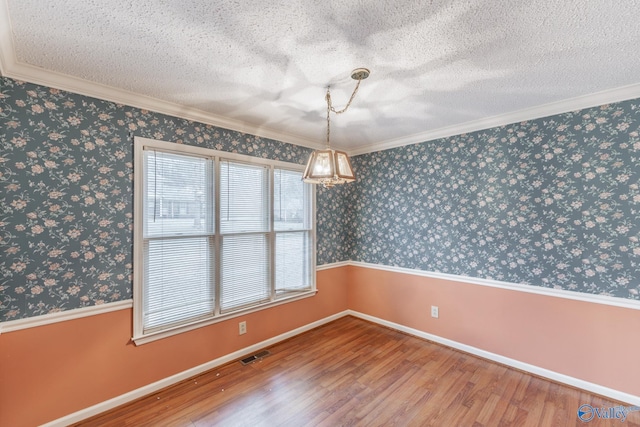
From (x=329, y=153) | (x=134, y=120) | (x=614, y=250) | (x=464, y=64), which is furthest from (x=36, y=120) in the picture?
(x=614, y=250)

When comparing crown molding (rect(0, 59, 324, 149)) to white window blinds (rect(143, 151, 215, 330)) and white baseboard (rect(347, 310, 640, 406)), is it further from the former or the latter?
white baseboard (rect(347, 310, 640, 406))

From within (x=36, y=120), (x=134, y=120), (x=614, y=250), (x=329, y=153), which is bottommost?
(x=614, y=250)

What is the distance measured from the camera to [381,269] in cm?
387

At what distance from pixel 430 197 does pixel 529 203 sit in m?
1.00

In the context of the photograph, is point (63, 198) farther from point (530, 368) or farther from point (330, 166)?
point (530, 368)

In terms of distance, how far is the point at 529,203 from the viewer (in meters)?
2.65

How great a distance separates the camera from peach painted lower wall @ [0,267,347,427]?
181cm

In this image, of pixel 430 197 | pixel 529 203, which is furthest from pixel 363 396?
pixel 529 203

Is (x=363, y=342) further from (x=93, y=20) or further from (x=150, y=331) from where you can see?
(x=93, y=20)

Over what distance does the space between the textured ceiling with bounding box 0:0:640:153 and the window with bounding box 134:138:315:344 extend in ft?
1.95

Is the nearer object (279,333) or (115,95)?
(115,95)

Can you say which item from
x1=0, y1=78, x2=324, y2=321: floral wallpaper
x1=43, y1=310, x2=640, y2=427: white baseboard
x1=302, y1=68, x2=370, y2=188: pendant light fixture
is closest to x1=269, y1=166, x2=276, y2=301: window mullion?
x1=43, y1=310, x2=640, y2=427: white baseboard

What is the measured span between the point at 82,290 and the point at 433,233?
350 cm

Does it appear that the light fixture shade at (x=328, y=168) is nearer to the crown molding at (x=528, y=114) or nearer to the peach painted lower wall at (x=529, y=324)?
the crown molding at (x=528, y=114)
